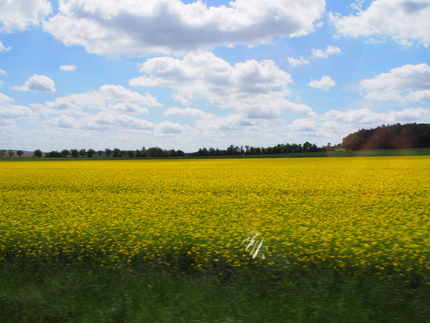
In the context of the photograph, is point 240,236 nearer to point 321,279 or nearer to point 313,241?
point 313,241

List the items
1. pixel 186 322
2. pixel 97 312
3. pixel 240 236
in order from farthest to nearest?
pixel 240 236 → pixel 97 312 → pixel 186 322

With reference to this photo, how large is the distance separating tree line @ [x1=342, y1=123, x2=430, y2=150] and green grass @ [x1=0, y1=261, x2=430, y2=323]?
8497 centimetres

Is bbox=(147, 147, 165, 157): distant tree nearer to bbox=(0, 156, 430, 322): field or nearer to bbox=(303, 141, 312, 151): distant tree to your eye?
bbox=(303, 141, 312, 151): distant tree

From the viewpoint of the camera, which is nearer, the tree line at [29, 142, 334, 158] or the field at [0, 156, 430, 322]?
the field at [0, 156, 430, 322]

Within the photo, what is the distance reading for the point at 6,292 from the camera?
20.2 ft

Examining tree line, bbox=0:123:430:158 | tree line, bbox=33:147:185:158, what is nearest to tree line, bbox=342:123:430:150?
tree line, bbox=0:123:430:158

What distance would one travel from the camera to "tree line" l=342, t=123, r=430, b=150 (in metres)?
81.2

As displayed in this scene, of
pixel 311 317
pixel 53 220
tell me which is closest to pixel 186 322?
pixel 311 317

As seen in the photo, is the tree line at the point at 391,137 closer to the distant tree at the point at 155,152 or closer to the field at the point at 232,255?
the distant tree at the point at 155,152

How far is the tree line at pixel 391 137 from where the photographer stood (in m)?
81.2

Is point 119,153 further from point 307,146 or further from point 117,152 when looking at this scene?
point 307,146

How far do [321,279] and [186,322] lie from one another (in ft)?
8.11

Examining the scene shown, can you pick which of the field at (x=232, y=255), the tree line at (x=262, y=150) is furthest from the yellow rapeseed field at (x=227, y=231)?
the tree line at (x=262, y=150)

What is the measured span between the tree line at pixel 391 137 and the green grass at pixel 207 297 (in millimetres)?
84974
